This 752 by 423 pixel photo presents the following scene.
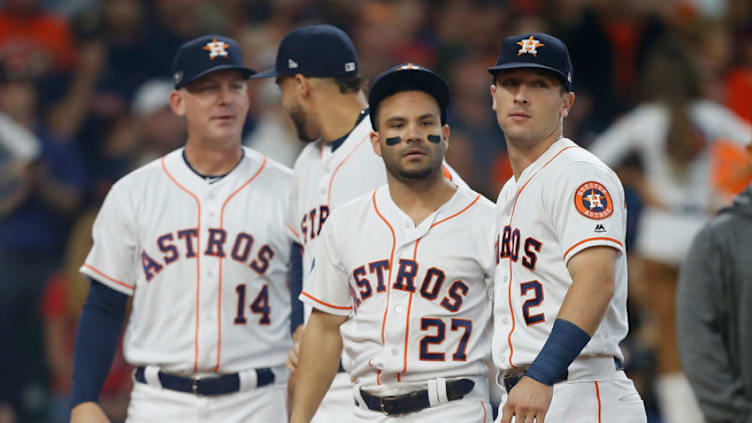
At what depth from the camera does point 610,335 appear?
3928mm

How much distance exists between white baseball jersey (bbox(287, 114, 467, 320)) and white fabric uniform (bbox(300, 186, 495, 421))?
0.50 metres

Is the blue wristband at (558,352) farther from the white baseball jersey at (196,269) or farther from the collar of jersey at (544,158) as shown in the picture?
the white baseball jersey at (196,269)

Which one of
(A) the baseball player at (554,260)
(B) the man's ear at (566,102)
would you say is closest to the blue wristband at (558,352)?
(A) the baseball player at (554,260)

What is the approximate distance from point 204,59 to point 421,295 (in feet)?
5.43

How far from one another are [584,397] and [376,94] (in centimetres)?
132

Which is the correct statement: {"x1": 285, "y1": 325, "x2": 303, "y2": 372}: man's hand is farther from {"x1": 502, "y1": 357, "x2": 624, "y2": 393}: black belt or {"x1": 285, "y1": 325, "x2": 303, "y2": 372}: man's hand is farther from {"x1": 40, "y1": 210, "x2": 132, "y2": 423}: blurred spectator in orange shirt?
{"x1": 40, "y1": 210, "x2": 132, "y2": 423}: blurred spectator in orange shirt

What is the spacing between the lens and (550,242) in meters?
3.90

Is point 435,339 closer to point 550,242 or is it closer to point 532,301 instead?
point 532,301

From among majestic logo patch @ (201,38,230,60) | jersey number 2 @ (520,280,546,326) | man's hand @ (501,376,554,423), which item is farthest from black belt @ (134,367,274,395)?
man's hand @ (501,376,554,423)

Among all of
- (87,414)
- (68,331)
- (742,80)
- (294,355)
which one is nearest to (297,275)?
(294,355)

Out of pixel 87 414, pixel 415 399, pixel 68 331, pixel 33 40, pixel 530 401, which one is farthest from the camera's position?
pixel 33 40

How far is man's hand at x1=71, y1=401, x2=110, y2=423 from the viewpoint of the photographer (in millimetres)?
5000

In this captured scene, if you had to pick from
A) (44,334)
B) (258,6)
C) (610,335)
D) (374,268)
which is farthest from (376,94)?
(258,6)

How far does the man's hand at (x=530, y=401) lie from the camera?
3576 millimetres
